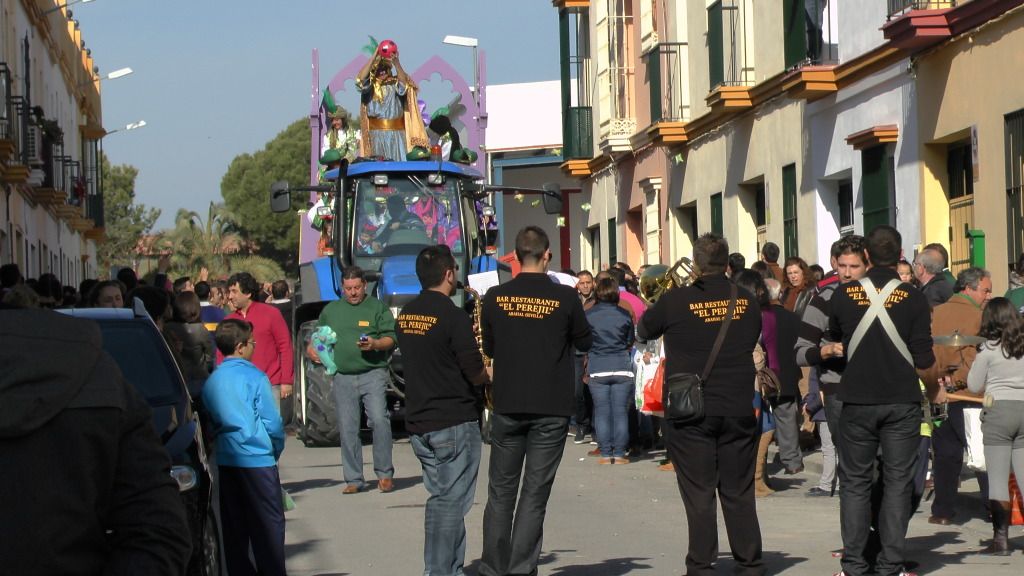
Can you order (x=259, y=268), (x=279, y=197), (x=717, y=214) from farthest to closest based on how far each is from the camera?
(x=259, y=268), (x=717, y=214), (x=279, y=197)

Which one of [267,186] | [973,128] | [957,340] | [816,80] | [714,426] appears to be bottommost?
[714,426]

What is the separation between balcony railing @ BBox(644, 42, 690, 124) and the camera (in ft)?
86.1

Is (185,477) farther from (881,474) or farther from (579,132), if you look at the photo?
(579,132)

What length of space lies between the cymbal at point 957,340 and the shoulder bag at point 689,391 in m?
2.16

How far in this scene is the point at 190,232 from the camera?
6769 cm

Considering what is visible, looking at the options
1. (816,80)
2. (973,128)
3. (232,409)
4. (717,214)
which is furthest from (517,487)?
(717,214)

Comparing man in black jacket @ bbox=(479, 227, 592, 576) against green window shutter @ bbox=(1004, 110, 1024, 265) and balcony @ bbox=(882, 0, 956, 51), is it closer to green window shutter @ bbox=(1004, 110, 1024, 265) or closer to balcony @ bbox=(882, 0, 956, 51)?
green window shutter @ bbox=(1004, 110, 1024, 265)

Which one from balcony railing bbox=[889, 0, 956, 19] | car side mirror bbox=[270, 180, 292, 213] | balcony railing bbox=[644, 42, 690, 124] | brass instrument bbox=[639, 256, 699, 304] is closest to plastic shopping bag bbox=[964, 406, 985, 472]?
brass instrument bbox=[639, 256, 699, 304]

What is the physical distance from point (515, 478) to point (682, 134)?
18.2 m

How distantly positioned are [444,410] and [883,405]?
7.65 ft

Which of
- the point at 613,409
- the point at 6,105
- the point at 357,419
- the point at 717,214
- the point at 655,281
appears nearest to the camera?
the point at 357,419

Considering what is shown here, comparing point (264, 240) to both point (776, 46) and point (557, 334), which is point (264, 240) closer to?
point (776, 46)

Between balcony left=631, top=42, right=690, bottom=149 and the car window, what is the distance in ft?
60.5

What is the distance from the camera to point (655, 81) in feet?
88.8
